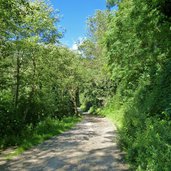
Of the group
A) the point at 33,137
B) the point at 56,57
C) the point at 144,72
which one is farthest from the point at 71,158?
the point at 56,57

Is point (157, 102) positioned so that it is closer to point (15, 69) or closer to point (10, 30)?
point (10, 30)

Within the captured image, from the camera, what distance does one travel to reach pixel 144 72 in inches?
620

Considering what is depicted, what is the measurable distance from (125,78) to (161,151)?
44.7 ft

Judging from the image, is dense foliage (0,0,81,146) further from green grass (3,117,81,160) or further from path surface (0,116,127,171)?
path surface (0,116,127,171)

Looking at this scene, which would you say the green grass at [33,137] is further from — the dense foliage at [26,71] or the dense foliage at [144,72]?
the dense foliage at [144,72]

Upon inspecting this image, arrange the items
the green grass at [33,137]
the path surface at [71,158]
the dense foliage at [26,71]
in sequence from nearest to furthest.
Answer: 1. the path surface at [71,158]
2. the green grass at [33,137]
3. the dense foliage at [26,71]

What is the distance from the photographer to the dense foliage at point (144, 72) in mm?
5948

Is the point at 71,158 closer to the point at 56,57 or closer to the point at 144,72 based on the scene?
the point at 144,72

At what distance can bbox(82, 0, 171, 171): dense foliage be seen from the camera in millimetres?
5948

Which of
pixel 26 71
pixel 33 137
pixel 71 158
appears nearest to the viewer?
pixel 71 158

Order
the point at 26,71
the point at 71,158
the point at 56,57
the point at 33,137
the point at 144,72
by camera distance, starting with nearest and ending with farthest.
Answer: the point at 71,158 → the point at 33,137 → the point at 144,72 → the point at 26,71 → the point at 56,57

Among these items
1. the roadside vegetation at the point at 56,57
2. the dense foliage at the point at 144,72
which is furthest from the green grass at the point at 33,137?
the dense foliage at the point at 144,72

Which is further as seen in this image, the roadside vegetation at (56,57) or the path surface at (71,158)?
the roadside vegetation at (56,57)

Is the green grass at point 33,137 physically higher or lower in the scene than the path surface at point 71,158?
higher
